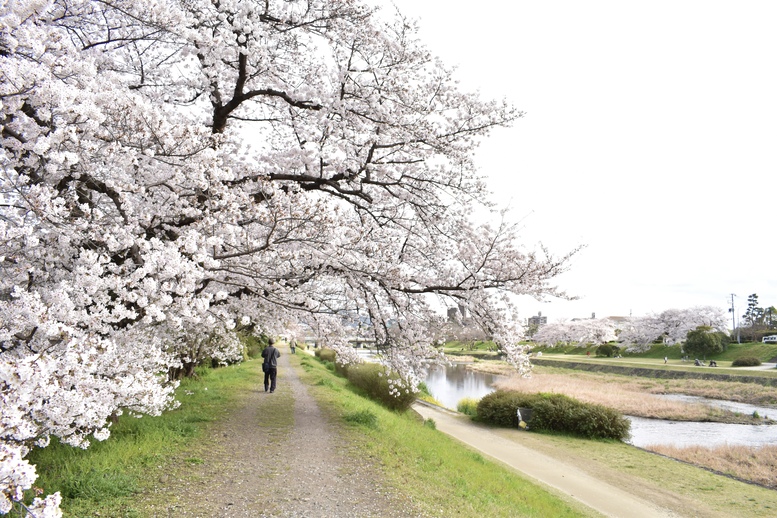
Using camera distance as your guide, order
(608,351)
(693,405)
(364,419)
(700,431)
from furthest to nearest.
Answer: (608,351) → (693,405) → (700,431) → (364,419)

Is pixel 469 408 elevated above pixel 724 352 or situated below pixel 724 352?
below

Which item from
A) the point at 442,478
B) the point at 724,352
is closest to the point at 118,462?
the point at 442,478

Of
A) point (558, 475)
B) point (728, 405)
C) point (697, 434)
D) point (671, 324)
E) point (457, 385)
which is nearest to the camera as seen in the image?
point (558, 475)

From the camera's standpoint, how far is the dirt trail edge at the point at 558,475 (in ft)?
31.2

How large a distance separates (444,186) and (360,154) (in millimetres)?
1743

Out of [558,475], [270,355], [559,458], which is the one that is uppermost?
[270,355]

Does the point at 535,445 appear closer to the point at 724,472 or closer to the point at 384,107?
the point at 724,472

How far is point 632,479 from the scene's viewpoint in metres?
11.8

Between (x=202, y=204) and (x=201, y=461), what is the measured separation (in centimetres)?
342

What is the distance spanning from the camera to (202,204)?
5883mm

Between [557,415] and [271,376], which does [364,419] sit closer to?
[271,376]

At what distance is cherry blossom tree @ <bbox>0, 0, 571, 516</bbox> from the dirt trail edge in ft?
12.4

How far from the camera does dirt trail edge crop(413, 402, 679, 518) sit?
9500 millimetres

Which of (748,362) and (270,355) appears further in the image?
(748,362)
